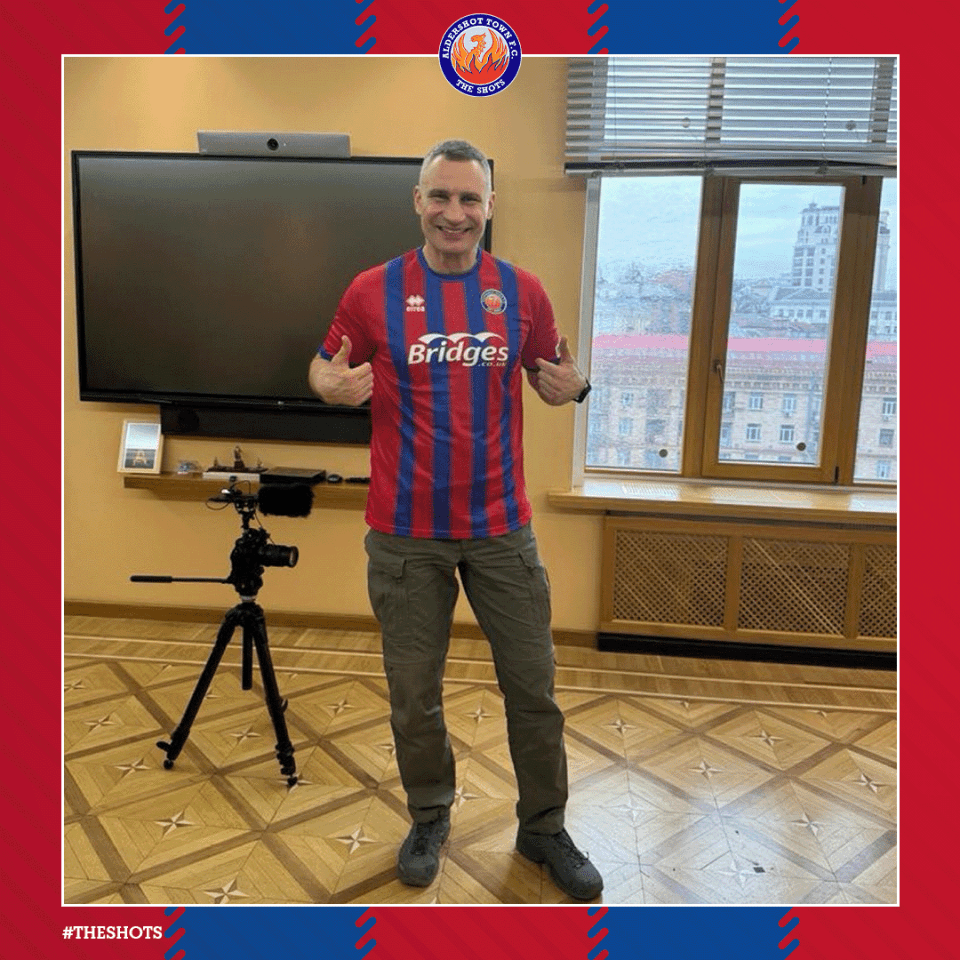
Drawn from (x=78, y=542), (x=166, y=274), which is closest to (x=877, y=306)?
(x=166, y=274)

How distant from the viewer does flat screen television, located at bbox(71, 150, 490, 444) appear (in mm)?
2980

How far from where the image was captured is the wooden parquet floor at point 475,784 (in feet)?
5.96

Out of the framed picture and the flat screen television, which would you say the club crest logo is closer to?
the flat screen television

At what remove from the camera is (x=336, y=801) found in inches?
83.3

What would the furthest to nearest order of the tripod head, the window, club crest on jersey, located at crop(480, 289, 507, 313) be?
the window
the tripod head
club crest on jersey, located at crop(480, 289, 507, 313)

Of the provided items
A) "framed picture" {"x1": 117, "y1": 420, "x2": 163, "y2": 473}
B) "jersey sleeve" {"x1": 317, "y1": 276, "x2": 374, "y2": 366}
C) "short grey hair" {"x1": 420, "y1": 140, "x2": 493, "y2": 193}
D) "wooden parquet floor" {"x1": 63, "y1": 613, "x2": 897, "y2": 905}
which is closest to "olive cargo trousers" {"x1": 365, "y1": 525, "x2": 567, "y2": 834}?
"wooden parquet floor" {"x1": 63, "y1": 613, "x2": 897, "y2": 905}

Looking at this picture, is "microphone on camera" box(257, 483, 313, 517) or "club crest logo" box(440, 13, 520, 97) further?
"microphone on camera" box(257, 483, 313, 517)

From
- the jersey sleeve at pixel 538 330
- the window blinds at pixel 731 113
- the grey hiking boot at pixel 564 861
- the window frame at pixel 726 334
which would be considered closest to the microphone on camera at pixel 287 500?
the jersey sleeve at pixel 538 330

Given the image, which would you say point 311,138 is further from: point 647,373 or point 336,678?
point 336,678

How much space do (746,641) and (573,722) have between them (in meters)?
0.91

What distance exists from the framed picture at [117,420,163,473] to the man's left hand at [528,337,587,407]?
203 cm

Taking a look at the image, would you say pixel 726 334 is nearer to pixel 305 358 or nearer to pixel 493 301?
pixel 305 358
